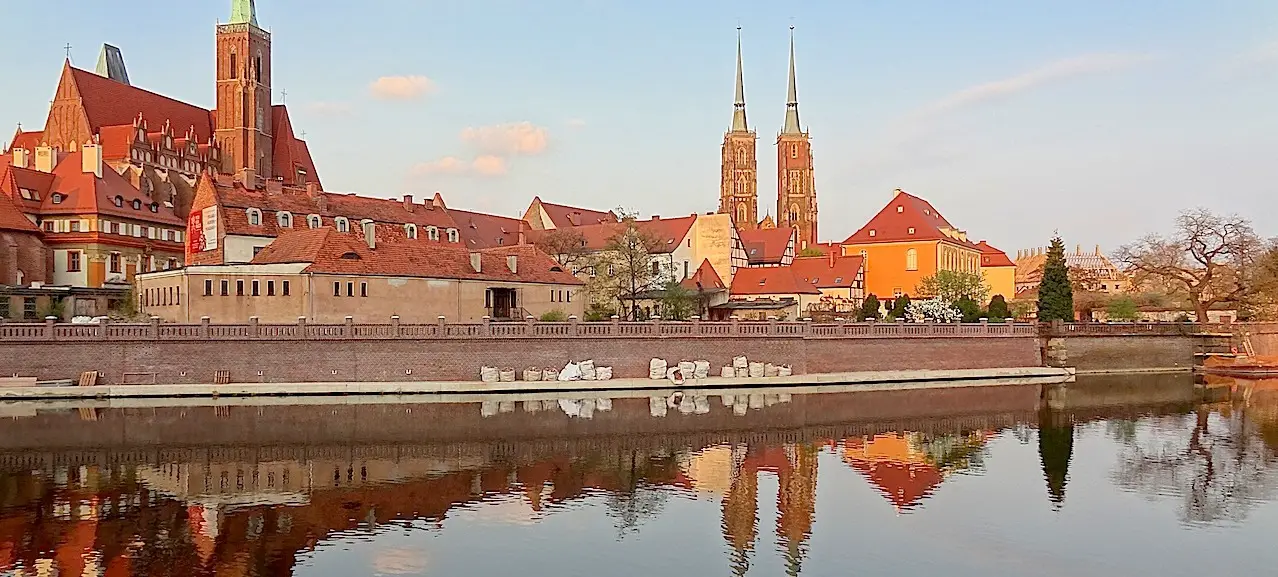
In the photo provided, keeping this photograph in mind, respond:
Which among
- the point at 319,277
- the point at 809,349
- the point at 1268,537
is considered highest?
the point at 319,277

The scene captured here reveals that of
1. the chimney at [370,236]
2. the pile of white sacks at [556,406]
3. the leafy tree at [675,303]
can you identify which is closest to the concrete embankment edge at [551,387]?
the pile of white sacks at [556,406]

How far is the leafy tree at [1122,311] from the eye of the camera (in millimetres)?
73875

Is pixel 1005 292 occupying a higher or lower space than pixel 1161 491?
higher

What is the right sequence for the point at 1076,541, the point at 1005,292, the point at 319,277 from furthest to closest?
1. the point at 1005,292
2. the point at 319,277
3. the point at 1076,541

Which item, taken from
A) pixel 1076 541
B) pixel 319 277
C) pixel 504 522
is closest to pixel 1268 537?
pixel 1076 541

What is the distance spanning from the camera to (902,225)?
95.5 m

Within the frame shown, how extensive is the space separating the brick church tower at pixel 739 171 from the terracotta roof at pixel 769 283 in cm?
5132

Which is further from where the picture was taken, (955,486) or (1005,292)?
(1005,292)

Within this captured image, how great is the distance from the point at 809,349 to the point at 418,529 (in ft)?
106

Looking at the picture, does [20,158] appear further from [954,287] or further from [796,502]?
[796,502]

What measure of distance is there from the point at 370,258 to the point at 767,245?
50330 millimetres

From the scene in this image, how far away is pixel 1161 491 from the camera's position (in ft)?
87.8

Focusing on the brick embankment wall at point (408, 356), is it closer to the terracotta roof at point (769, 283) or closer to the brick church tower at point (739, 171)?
the terracotta roof at point (769, 283)

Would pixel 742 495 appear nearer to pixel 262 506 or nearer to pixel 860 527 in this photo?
pixel 860 527
